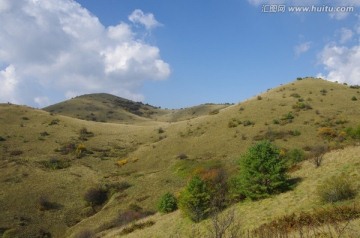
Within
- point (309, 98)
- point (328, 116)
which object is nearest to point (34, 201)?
point (328, 116)

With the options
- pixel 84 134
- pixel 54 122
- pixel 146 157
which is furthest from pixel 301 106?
pixel 54 122

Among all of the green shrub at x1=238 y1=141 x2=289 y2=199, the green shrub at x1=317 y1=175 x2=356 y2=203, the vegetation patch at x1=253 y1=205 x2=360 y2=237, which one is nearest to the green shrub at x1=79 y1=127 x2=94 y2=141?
the green shrub at x1=238 y1=141 x2=289 y2=199

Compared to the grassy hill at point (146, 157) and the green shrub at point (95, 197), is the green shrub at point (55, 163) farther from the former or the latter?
the green shrub at point (95, 197)

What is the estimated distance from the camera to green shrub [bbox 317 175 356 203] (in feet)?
68.2

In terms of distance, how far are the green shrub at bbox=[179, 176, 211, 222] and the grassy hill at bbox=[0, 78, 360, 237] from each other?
2.87ft

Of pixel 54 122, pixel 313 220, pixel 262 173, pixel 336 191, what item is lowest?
pixel 313 220

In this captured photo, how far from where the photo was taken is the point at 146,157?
66.9m

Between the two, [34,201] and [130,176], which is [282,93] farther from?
[34,201]

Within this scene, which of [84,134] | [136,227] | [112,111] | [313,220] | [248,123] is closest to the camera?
[313,220]

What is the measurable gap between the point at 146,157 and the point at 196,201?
131 ft

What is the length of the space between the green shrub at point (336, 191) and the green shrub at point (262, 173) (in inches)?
162

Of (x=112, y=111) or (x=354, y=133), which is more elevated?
(x=112, y=111)

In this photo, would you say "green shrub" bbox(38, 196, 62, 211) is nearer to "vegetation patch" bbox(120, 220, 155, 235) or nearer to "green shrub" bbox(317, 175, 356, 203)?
"vegetation patch" bbox(120, 220, 155, 235)

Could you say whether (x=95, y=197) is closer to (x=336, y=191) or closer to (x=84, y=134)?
(x=336, y=191)
